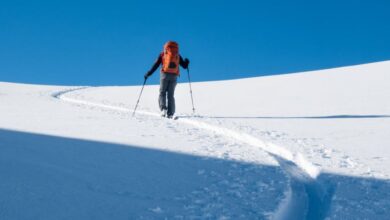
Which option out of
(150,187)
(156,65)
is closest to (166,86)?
(156,65)

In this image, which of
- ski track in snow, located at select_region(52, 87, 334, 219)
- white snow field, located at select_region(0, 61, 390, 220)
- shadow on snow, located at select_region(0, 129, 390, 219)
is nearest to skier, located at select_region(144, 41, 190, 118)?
white snow field, located at select_region(0, 61, 390, 220)

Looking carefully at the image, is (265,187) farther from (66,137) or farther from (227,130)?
(227,130)

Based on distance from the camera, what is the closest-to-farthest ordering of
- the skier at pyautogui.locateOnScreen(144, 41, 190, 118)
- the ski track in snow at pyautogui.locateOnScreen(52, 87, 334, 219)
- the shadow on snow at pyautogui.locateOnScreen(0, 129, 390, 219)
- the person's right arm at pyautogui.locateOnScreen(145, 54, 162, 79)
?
the shadow on snow at pyautogui.locateOnScreen(0, 129, 390, 219), the ski track in snow at pyautogui.locateOnScreen(52, 87, 334, 219), the skier at pyautogui.locateOnScreen(144, 41, 190, 118), the person's right arm at pyautogui.locateOnScreen(145, 54, 162, 79)

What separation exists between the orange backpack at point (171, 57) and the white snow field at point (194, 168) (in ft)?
5.24

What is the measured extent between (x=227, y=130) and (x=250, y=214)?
4.92 meters

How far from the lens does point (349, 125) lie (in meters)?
9.36

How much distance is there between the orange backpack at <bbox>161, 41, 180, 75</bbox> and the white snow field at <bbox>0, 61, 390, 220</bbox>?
1.60 metres

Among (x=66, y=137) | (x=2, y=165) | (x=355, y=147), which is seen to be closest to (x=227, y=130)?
(x=355, y=147)

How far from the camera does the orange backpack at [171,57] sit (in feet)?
38.0

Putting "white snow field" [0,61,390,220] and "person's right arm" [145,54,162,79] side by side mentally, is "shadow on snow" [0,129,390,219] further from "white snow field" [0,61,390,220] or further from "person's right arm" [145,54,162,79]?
"person's right arm" [145,54,162,79]

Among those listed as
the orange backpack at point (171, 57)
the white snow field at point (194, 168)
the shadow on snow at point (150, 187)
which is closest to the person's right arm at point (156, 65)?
the orange backpack at point (171, 57)

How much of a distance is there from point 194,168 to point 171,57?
21.7ft

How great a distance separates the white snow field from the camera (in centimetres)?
389

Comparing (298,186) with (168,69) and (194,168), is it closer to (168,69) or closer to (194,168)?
(194,168)
